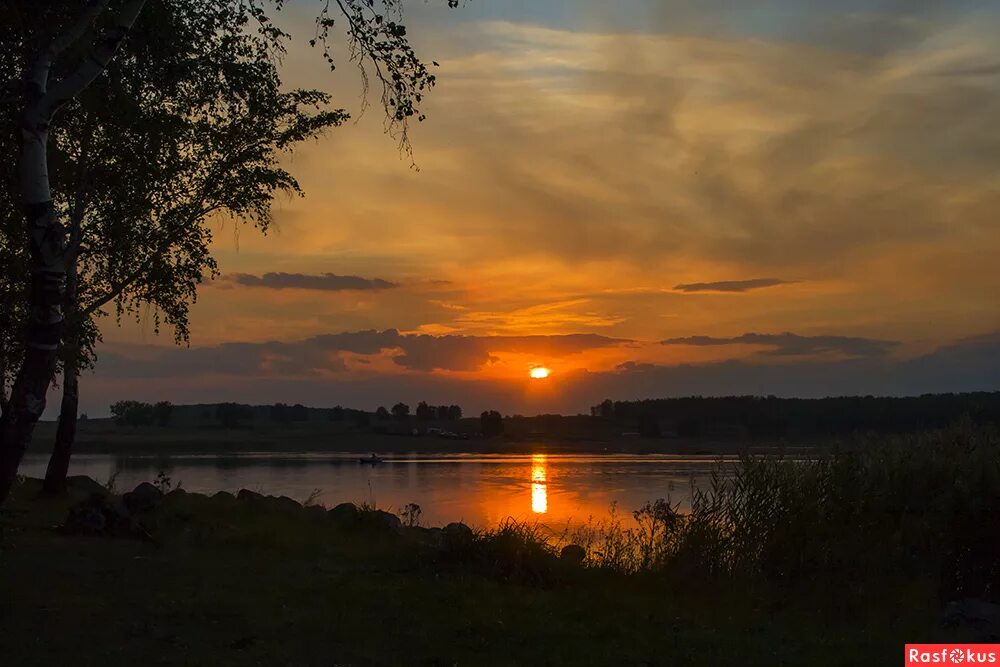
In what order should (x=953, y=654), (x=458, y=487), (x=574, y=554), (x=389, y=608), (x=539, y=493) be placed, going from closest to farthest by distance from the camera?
(x=953, y=654)
(x=389, y=608)
(x=574, y=554)
(x=539, y=493)
(x=458, y=487)

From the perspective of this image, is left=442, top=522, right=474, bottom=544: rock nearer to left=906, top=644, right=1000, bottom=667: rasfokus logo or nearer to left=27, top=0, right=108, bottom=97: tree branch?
left=906, top=644, right=1000, bottom=667: rasfokus logo

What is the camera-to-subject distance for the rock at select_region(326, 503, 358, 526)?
59.9 feet

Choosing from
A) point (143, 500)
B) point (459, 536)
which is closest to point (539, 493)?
point (143, 500)

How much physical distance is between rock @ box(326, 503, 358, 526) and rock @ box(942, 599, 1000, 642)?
10.9m

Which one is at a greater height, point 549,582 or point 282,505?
point 282,505

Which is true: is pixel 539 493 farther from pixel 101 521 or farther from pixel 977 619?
pixel 977 619

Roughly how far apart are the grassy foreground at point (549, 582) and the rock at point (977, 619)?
0.57 feet

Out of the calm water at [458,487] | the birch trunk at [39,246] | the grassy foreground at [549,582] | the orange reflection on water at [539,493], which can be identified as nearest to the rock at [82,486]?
the grassy foreground at [549,582]

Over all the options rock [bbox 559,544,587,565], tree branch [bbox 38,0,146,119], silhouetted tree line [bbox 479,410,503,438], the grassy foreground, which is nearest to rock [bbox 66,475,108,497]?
the grassy foreground

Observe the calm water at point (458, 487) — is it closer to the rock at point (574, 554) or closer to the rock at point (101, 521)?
the rock at point (574, 554)

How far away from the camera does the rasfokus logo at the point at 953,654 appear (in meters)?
9.69

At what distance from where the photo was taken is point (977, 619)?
438 inches

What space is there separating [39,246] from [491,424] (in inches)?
5074

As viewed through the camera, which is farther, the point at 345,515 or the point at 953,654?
the point at 345,515
